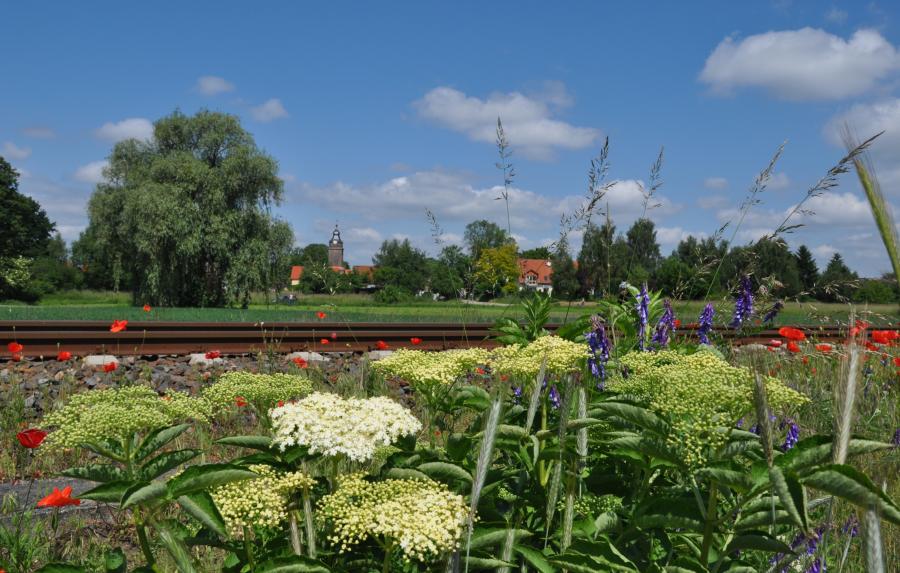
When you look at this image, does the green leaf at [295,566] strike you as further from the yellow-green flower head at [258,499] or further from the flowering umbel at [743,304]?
the flowering umbel at [743,304]

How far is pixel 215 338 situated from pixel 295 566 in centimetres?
909

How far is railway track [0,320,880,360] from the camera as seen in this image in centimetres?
946

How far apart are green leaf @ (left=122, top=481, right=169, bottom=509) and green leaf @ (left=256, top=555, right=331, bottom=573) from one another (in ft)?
1.09

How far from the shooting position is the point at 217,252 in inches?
1225

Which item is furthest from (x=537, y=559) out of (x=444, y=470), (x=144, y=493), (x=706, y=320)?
(x=706, y=320)

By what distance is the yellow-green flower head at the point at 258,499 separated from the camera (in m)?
1.93

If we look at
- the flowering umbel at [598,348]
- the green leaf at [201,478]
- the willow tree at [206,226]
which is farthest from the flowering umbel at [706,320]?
the willow tree at [206,226]

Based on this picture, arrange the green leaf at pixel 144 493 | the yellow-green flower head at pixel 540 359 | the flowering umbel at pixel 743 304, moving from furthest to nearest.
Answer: the flowering umbel at pixel 743 304
the yellow-green flower head at pixel 540 359
the green leaf at pixel 144 493

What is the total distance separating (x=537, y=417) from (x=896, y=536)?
2.01 meters

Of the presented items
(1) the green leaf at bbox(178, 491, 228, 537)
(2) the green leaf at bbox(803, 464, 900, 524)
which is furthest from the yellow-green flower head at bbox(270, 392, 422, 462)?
(2) the green leaf at bbox(803, 464, 900, 524)

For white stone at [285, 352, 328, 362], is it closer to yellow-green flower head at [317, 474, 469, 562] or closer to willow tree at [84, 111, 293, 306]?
yellow-green flower head at [317, 474, 469, 562]

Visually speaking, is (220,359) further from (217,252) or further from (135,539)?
(217,252)

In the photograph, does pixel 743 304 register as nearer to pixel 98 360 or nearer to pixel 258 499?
pixel 258 499

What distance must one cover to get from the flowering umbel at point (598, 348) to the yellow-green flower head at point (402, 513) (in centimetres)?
139
